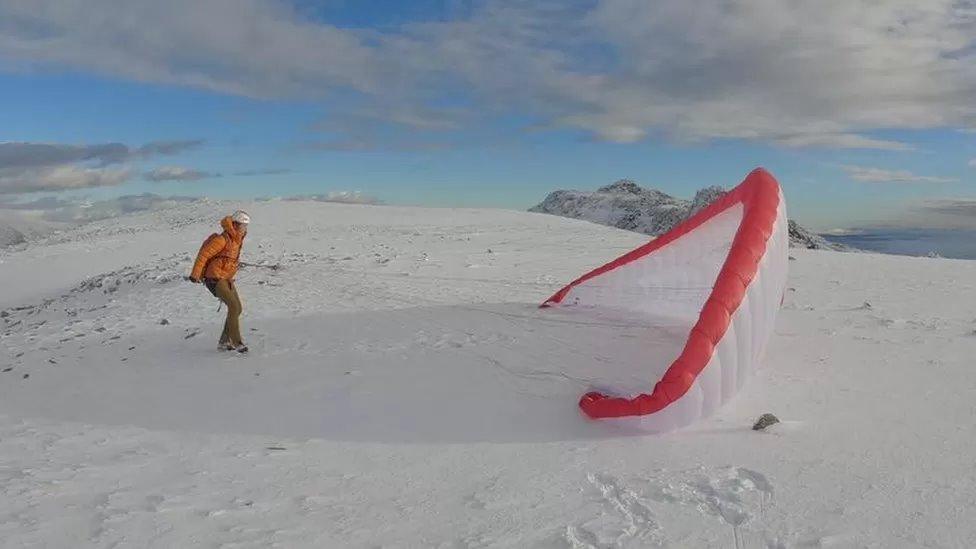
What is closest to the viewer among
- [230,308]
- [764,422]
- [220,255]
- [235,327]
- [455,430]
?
[764,422]

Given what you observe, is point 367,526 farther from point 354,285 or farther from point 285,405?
point 354,285

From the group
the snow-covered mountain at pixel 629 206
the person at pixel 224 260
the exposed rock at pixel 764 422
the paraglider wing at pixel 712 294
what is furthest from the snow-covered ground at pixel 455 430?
the snow-covered mountain at pixel 629 206

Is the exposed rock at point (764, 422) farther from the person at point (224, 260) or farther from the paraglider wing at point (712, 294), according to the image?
the person at point (224, 260)

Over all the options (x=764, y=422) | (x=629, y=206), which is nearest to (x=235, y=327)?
(x=764, y=422)

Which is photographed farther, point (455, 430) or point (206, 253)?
point (206, 253)

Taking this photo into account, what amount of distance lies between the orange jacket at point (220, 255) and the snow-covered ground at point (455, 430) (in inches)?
51.0

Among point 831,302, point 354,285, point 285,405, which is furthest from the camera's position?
point 354,285

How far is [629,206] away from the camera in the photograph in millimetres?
131750

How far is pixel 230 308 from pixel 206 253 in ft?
3.01

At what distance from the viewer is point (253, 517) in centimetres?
479

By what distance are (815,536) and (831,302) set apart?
31.3ft

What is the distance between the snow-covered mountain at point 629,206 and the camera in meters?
109

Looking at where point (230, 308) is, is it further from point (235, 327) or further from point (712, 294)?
point (712, 294)

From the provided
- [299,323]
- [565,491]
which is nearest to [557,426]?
[565,491]
